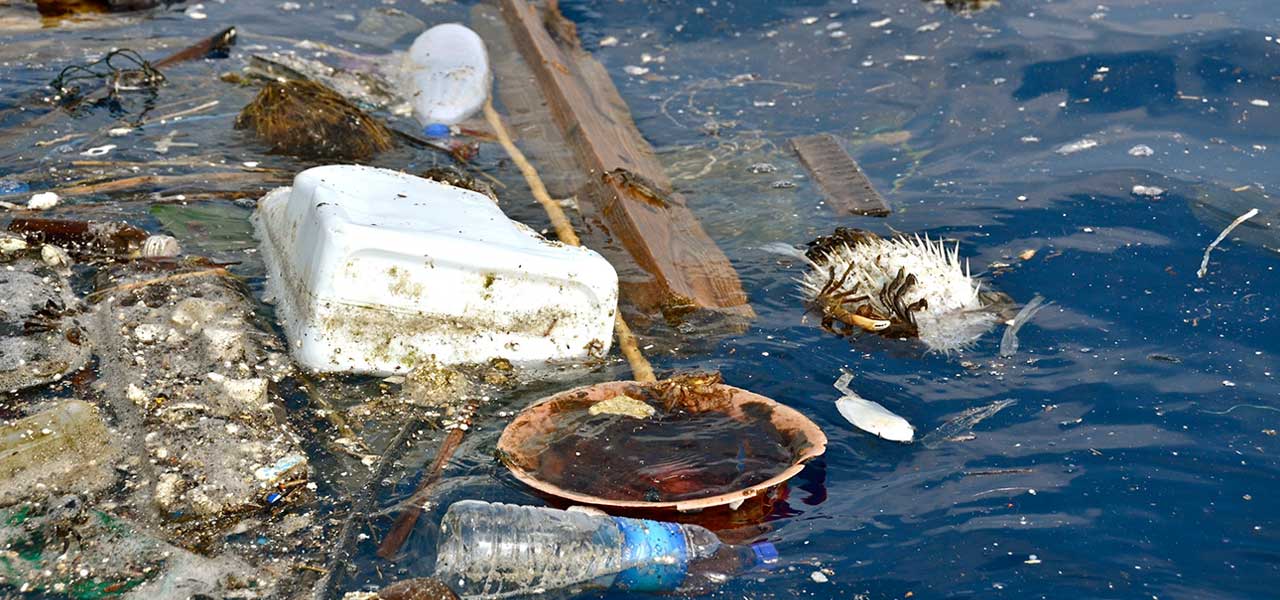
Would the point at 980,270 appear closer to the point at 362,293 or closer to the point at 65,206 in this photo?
the point at 362,293

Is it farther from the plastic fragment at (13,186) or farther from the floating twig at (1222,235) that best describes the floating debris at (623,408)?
the plastic fragment at (13,186)

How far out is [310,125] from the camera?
6176 millimetres

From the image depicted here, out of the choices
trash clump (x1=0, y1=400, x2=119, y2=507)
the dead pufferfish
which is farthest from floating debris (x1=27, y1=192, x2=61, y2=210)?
the dead pufferfish

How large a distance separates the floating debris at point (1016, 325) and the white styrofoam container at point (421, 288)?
153cm

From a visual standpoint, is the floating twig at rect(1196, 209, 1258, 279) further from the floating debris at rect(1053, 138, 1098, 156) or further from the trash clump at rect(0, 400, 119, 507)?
the trash clump at rect(0, 400, 119, 507)

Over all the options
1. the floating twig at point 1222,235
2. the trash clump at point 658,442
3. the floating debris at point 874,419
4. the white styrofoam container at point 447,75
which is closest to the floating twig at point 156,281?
the trash clump at point 658,442

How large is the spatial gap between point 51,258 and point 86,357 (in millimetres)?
772

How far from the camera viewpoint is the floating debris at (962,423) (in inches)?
154

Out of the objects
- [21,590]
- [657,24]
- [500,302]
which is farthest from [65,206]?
[657,24]

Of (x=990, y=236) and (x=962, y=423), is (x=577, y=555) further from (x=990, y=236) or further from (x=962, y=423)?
(x=990, y=236)

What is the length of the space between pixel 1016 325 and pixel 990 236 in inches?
35.1

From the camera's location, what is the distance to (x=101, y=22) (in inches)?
320

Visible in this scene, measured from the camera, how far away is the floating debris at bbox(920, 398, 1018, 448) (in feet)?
12.8

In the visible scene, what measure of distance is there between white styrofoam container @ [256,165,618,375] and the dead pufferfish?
98 cm
